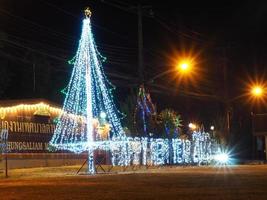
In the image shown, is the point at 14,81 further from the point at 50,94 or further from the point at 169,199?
the point at 169,199

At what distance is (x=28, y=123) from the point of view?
157 ft

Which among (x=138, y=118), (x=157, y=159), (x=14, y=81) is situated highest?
(x=14, y=81)

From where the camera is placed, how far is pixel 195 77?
66.1m

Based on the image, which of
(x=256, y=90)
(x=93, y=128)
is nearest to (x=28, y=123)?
(x=93, y=128)

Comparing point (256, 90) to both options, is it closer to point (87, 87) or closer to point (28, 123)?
point (28, 123)

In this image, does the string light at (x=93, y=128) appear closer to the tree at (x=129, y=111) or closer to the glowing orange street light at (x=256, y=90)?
the tree at (x=129, y=111)

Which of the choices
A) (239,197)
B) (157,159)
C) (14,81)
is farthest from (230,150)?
(239,197)

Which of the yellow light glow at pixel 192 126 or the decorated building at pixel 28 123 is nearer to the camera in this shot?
the decorated building at pixel 28 123

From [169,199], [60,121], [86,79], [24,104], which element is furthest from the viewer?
[24,104]

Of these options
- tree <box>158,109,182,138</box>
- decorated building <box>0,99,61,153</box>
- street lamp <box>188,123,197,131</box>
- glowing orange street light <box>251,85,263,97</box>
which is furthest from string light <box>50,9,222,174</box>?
street lamp <box>188,123,197,131</box>

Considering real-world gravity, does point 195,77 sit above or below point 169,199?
above

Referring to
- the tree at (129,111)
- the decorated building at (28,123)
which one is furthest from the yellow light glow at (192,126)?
the decorated building at (28,123)

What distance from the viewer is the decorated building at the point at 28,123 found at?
4528cm

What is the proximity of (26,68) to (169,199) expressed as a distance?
143ft
